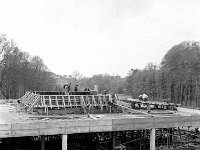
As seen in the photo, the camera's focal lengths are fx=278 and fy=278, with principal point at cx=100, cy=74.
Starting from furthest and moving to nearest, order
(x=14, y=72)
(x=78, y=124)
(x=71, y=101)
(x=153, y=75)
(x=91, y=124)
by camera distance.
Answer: (x=153, y=75) < (x=14, y=72) < (x=71, y=101) < (x=91, y=124) < (x=78, y=124)

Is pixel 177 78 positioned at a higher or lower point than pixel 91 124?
higher

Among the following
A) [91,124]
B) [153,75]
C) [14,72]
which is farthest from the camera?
[153,75]

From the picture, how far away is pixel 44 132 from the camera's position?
20.7 m

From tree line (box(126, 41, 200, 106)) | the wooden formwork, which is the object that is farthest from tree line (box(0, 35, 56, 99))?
the wooden formwork

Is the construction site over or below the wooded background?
below

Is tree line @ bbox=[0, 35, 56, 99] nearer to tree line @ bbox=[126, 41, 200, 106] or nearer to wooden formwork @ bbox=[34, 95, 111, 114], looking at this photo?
tree line @ bbox=[126, 41, 200, 106]

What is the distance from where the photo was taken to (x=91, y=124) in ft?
72.1

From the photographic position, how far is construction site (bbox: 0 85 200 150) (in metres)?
21.4

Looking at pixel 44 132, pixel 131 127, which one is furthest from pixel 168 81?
pixel 44 132

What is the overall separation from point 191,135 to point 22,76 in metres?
43.5

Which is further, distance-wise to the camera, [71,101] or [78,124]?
[71,101]

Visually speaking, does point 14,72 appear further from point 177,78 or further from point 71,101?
point 177,78

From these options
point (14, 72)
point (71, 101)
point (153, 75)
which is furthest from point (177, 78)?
point (71, 101)

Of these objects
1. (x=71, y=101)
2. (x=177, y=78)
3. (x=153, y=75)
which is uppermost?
(x=153, y=75)
